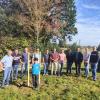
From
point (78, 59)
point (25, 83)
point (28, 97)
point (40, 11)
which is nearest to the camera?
point (28, 97)

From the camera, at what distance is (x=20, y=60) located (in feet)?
67.9

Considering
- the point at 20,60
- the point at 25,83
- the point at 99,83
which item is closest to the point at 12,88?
the point at 25,83

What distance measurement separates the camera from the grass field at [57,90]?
16.8 metres

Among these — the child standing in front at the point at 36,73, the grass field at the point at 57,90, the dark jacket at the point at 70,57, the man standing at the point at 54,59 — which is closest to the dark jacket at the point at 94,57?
the grass field at the point at 57,90

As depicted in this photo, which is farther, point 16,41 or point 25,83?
point 16,41

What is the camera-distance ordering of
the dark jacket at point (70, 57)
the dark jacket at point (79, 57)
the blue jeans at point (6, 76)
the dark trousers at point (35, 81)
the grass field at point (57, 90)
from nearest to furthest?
the grass field at point (57, 90), the dark trousers at point (35, 81), the blue jeans at point (6, 76), the dark jacket at point (79, 57), the dark jacket at point (70, 57)

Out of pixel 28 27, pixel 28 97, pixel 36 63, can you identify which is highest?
pixel 28 27

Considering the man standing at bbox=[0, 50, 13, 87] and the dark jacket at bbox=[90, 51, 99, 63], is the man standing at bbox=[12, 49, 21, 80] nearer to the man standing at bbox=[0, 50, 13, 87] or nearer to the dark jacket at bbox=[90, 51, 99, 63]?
the man standing at bbox=[0, 50, 13, 87]

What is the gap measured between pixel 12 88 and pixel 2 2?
3578 centimetres

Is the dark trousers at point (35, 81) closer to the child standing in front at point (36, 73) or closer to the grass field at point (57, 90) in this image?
the child standing in front at point (36, 73)

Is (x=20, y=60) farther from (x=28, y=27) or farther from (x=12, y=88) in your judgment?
(x=28, y=27)

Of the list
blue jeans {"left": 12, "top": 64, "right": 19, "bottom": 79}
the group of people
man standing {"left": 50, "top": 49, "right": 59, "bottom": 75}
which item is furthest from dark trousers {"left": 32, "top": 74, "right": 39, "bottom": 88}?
man standing {"left": 50, "top": 49, "right": 59, "bottom": 75}

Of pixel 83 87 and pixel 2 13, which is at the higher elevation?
pixel 2 13

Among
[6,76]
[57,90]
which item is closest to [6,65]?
[6,76]
